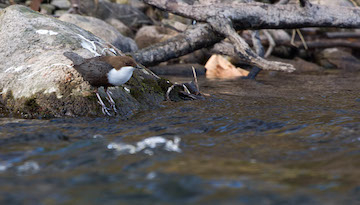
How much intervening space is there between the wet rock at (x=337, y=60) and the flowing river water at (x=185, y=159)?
9563 millimetres

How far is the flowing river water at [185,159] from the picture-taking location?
170 centimetres

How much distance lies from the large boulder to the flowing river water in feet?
0.78

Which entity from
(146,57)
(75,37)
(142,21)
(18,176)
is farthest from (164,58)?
(142,21)

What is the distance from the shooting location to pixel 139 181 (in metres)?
1.85

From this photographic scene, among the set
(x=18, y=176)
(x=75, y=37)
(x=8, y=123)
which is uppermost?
(x=75, y=37)

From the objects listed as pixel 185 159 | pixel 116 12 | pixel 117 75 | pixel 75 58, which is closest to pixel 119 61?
pixel 117 75

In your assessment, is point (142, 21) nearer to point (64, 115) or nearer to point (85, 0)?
point (85, 0)

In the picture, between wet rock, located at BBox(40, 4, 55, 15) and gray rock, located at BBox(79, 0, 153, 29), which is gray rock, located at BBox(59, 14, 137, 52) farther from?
wet rock, located at BBox(40, 4, 55, 15)

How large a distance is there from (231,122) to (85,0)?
38.5 feet

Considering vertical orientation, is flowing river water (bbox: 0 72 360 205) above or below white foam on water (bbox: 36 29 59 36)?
below

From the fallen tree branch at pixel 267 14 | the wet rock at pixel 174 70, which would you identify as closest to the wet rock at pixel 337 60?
the fallen tree branch at pixel 267 14

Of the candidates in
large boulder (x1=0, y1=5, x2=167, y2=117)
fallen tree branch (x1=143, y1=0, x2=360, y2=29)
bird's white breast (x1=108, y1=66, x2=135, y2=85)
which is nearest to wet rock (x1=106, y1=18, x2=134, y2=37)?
fallen tree branch (x1=143, y1=0, x2=360, y2=29)

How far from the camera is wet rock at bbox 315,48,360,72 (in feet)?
39.8

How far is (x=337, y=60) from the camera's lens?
12.6 metres
